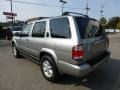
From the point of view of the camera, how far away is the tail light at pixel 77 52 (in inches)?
173

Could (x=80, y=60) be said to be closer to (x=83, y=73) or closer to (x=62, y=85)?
(x=83, y=73)

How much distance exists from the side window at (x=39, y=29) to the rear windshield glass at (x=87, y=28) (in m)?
1.33

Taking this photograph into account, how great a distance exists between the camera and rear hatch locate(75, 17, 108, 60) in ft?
15.2

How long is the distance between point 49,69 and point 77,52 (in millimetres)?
1400

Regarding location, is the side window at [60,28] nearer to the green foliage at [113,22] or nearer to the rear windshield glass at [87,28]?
the rear windshield glass at [87,28]

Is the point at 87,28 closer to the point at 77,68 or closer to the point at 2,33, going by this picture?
the point at 77,68

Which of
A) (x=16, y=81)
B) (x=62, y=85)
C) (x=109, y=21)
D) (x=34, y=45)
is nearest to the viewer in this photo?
(x=62, y=85)

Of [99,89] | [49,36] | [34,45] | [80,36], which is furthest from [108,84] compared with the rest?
[34,45]

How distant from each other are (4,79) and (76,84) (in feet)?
7.46

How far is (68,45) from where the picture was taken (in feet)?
14.9

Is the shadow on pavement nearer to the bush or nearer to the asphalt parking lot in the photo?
the asphalt parking lot

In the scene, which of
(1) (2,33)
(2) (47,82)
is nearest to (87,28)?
(2) (47,82)

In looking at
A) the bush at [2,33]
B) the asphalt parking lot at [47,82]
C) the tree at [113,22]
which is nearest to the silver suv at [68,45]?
the asphalt parking lot at [47,82]

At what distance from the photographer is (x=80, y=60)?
449 centimetres
